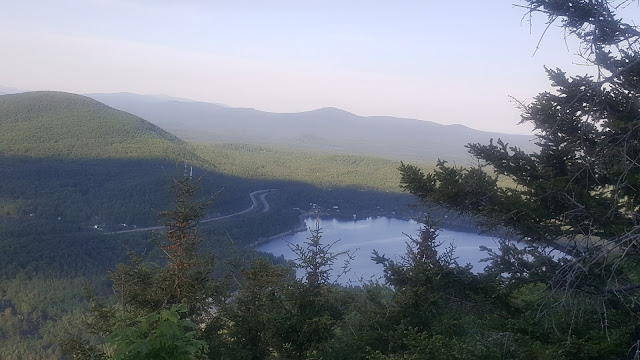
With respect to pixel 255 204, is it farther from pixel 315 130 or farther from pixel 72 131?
pixel 315 130

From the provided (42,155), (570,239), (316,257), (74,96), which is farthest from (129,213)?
(74,96)

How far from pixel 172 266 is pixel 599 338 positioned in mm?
5203

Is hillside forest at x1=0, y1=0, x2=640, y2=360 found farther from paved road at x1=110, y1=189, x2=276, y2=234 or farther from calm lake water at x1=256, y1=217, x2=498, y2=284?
paved road at x1=110, y1=189, x2=276, y2=234

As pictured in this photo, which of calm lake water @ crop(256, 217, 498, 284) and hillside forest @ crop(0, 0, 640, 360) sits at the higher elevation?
hillside forest @ crop(0, 0, 640, 360)

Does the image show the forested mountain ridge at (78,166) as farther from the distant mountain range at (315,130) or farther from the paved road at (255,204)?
the distant mountain range at (315,130)

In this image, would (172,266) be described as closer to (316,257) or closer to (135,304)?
(135,304)

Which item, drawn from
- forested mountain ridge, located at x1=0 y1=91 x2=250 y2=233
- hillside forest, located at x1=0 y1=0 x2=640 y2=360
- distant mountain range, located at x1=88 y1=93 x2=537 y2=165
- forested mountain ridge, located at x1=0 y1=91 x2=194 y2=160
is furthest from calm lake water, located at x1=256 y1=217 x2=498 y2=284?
distant mountain range, located at x1=88 y1=93 x2=537 y2=165

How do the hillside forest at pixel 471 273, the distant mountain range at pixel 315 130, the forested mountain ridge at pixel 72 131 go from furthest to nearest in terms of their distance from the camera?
1. the distant mountain range at pixel 315 130
2. the forested mountain ridge at pixel 72 131
3. the hillside forest at pixel 471 273

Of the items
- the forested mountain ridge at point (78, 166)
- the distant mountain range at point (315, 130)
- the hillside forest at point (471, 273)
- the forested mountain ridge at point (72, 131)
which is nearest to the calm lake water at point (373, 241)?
the hillside forest at point (471, 273)

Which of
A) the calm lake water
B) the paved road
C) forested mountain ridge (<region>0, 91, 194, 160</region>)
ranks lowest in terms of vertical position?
the paved road

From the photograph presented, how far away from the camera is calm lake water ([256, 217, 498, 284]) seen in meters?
14.8

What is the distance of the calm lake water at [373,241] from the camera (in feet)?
48.5

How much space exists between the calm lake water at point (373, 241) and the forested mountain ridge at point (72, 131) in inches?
1013

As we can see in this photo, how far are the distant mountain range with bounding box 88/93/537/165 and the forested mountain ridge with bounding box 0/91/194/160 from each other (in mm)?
24182
